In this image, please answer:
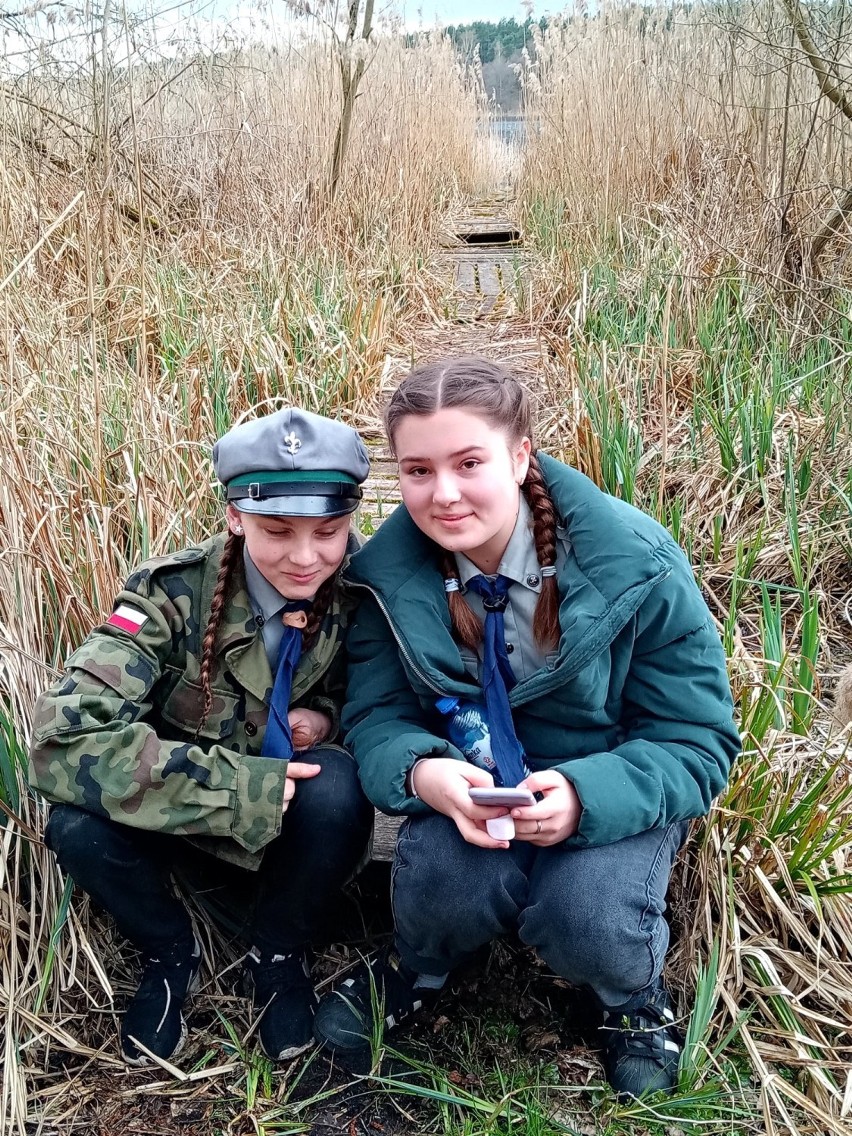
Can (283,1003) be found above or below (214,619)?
below

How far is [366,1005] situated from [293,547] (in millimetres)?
799

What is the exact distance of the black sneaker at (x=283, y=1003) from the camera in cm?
156

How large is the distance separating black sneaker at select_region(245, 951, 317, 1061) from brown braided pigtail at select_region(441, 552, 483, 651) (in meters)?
0.64

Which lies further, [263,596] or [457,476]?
[263,596]

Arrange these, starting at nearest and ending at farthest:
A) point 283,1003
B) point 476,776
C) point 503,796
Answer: point 503,796, point 476,776, point 283,1003

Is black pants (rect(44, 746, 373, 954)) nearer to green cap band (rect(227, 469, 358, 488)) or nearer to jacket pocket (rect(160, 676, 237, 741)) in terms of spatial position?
jacket pocket (rect(160, 676, 237, 741))

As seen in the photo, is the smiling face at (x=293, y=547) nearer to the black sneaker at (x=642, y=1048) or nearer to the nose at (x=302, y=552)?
the nose at (x=302, y=552)

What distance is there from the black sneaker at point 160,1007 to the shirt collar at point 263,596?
0.59 m

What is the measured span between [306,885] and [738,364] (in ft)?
7.86

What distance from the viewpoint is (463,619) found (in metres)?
1.52

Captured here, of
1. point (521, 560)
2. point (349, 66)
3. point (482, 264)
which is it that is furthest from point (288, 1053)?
point (482, 264)

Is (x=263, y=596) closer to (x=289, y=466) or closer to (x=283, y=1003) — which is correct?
(x=289, y=466)

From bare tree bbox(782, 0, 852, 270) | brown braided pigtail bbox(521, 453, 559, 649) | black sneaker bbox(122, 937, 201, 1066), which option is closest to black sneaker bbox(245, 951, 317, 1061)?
black sneaker bbox(122, 937, 201, 1066)

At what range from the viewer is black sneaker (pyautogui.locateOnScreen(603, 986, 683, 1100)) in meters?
1.43
